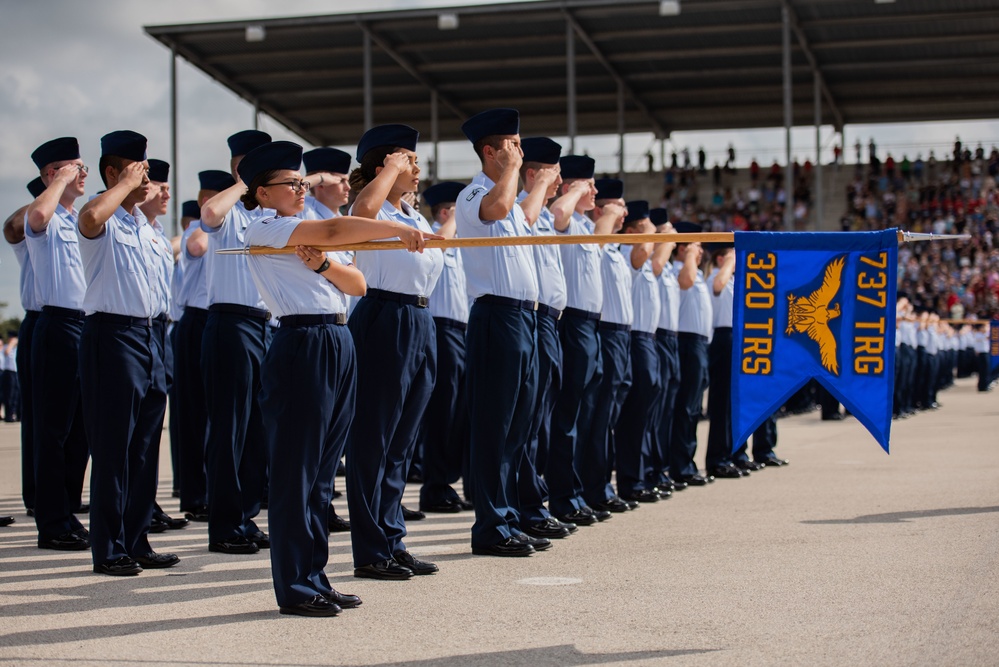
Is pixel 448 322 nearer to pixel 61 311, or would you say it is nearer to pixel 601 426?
pixel 601 426

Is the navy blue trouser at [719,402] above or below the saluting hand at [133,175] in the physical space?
below

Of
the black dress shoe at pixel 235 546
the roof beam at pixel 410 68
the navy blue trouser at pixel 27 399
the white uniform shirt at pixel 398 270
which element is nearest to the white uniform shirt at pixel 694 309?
the white uniform shirt at pixel 398 270

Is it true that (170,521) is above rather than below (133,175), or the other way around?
below

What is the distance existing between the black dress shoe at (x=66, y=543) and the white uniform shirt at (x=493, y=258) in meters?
2.45

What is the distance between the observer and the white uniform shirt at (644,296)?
9102 mm

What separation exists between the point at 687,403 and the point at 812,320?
16.5 feet

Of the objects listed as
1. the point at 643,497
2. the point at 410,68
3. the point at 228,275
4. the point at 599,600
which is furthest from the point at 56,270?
the point at 410,68

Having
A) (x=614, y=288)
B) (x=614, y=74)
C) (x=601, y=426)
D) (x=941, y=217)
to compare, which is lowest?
(x=601, y=426)

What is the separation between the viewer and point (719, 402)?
1110 centimetres

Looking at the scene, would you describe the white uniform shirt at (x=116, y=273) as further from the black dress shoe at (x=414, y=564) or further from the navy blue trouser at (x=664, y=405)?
the navy blue trouser at (x=664, y=405)

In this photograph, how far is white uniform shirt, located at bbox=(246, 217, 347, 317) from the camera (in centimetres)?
505

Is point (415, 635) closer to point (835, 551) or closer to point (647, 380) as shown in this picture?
point (835, 551)

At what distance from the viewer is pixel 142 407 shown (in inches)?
242

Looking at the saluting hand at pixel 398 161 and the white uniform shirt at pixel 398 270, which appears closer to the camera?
the saluting hand at pixel 398 161
